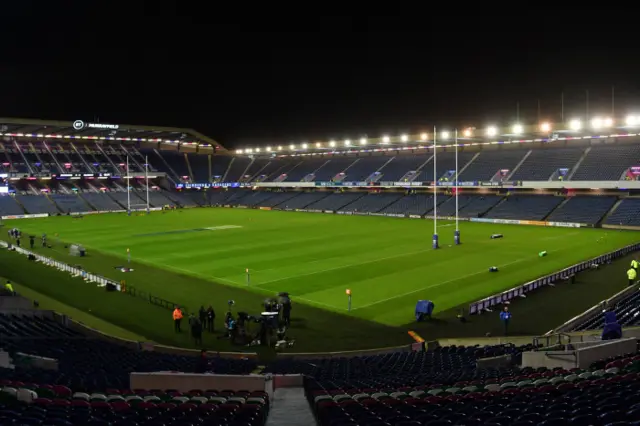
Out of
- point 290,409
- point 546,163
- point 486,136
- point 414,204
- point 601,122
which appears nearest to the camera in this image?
point 290,409

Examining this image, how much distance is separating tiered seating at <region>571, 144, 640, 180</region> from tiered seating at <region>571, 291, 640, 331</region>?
47133 mm

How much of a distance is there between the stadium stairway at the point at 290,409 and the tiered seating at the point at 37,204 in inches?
3295

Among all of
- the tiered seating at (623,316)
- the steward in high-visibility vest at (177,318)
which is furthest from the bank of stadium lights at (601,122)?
the steward in high-visibility vest at (177,318)

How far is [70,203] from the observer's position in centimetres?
8875

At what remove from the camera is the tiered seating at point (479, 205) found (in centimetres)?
7006

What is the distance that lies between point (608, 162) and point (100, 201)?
8100 cm

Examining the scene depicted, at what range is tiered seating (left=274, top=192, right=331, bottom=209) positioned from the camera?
92.6m

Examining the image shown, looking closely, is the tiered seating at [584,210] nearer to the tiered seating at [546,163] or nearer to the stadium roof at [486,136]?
the tiered seating at [546,163]

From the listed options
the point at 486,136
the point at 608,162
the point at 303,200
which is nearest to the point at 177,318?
the point at 608,162

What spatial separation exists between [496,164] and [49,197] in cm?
7458

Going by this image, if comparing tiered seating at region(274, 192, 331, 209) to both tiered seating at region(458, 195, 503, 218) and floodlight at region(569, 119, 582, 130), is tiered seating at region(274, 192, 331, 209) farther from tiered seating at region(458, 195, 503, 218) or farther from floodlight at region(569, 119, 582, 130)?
floodlight at region(569, 119, 582, 130)

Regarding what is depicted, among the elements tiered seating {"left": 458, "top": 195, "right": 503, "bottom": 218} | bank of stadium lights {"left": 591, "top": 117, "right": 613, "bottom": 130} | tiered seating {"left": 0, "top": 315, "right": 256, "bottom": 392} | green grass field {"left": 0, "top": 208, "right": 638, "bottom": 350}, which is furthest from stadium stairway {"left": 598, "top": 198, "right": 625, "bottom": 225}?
tiered seating {"left": 0, "top": 315, "right": 256, "bottom": 392}

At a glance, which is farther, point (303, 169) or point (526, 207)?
point (303, 169)

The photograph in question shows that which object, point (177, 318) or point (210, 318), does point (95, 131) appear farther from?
point (210, 318)
